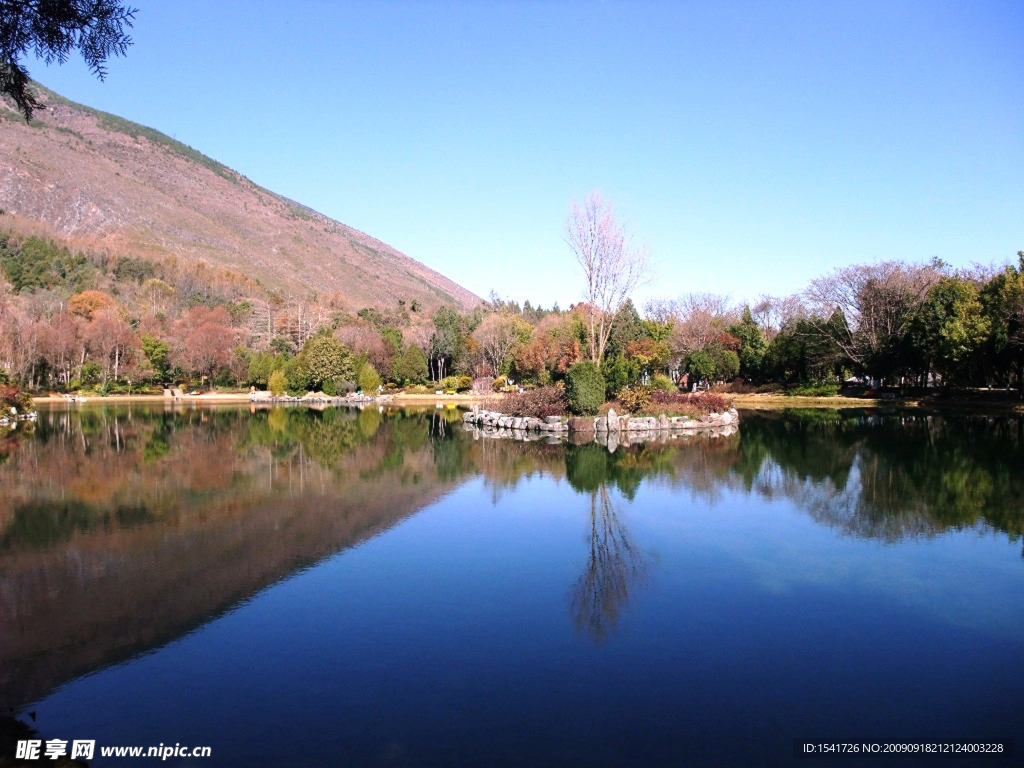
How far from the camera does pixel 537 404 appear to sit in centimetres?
2445

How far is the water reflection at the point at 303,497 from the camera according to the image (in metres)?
6.52

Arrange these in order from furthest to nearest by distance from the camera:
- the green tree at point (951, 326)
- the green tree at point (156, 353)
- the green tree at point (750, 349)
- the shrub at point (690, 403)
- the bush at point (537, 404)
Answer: the green tree at point (156, 353) < the green tree at point (750, 349) < the green tree at point (951, 326) < the shrub at point (690, 403) < the bush at point (537, 404)

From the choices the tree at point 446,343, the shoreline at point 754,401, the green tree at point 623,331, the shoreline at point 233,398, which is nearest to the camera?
the shoreline at point 754,401

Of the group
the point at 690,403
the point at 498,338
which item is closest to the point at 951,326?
the point at 690,403

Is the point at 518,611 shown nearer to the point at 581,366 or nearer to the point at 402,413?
the point at 581,366

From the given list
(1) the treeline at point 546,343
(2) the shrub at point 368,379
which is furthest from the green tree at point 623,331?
(2) the shrub at point 368,379

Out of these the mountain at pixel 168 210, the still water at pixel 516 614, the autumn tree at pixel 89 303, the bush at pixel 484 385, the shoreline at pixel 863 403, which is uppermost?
the mountain at pixel 168 210

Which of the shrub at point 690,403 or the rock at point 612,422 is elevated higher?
the shrub at point 690,403

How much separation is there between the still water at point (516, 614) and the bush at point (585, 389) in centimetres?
897

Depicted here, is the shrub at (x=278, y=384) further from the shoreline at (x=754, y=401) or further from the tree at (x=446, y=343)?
the tree at (x=446, y=343)

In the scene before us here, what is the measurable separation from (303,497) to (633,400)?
13932 millimetres

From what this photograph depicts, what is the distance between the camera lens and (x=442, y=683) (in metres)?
4.93

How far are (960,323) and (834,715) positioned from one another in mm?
30527

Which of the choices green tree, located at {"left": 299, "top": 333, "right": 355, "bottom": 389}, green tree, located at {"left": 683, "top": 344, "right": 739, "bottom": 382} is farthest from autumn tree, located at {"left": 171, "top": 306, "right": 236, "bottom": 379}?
green tree, located at {"left": 683, "top": 344, "right": 739, "bottom": 382}
